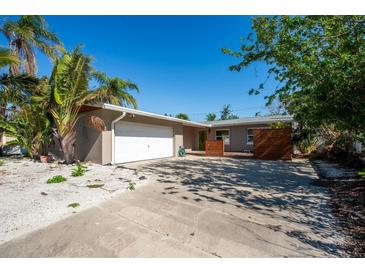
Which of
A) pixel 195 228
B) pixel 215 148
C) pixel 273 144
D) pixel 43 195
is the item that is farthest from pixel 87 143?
pixel 273 144

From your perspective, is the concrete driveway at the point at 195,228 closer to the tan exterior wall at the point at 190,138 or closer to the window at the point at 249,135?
the window at the point at 249,135

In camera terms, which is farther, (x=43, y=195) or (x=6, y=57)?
(x=6, y=57)

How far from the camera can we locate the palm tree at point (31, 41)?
8891 mm

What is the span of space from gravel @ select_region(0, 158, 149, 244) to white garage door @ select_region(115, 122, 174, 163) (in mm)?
2466

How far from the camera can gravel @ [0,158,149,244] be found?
2.84m

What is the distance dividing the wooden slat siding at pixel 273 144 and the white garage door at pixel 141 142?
220 inches

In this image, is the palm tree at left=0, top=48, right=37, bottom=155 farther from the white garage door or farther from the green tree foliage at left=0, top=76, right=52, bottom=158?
the white garage door

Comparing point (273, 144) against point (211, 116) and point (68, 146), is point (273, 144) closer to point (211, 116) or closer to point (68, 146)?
point (68, 146)

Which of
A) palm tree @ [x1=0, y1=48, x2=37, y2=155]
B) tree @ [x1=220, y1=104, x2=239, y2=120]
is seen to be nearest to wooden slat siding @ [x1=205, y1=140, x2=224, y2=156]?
palm tree @ [x1=0, y1=48, x2=37, y2=155]

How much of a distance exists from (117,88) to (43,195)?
10070 millimetres

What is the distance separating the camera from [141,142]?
9.73 metres
